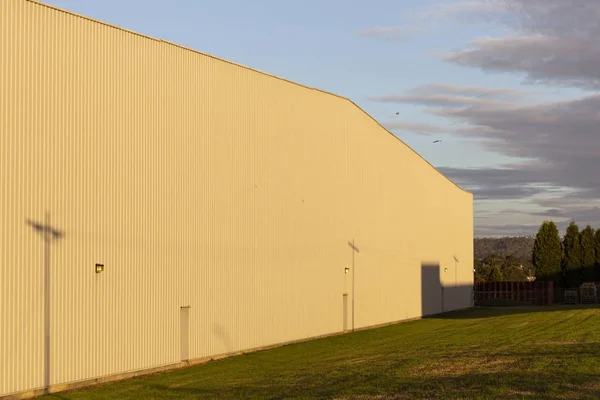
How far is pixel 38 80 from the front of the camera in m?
26.7

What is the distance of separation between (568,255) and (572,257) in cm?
60

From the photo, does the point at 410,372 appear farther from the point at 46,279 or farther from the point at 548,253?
the point at 548,253

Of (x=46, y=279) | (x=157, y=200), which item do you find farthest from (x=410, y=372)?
(x=157, y=200)

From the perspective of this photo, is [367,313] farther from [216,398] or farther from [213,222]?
[216,398]

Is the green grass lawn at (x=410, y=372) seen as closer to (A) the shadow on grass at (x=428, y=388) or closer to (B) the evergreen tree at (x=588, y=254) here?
(A) the shadow on grass at (x=428, y=388)

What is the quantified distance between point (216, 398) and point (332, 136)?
2673cm

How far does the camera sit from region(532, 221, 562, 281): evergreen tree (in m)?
97.9

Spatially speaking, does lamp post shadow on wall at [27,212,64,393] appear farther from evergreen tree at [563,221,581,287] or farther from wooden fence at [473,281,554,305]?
evergreen tree at [563,221,581,287]

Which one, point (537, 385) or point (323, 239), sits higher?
point (323, 239)

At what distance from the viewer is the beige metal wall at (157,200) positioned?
26016 mm

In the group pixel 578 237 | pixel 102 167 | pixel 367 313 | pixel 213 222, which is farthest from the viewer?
pixel 578 237

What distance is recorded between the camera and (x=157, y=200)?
32.2 metres

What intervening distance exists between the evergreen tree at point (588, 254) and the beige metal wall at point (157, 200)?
5393cm

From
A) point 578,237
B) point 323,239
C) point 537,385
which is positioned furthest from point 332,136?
point 578,237
